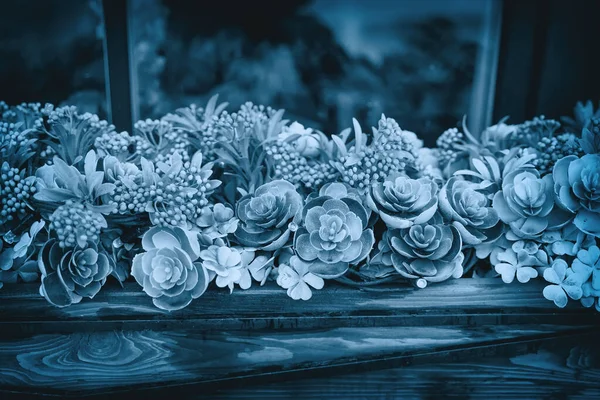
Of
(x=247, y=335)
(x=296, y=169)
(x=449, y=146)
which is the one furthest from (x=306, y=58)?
(x=247, y=335)

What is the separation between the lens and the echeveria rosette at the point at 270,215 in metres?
0.72

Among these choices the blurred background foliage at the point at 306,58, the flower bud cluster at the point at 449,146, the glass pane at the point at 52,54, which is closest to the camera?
the flower bud cluster at the point at 449,146

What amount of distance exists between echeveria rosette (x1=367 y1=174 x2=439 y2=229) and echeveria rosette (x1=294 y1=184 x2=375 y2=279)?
1.3 inches

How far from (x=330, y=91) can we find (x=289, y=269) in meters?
1.02

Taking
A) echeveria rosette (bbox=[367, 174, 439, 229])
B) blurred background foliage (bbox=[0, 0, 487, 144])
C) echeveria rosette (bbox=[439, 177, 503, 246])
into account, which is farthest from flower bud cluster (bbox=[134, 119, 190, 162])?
blurred background foliage (bbox=[0, 0, 487, 144])

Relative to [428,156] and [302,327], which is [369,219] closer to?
[302,327]

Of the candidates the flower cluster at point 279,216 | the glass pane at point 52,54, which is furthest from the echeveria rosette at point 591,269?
the glass pane at point 52,54

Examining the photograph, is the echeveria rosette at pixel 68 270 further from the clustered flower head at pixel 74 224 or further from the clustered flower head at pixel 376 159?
the clustered flower head at pixel 376 159

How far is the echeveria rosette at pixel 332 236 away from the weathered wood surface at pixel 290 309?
0.06 meters

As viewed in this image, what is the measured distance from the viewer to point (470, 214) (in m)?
0.75

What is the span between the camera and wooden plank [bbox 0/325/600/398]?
2.43 feet

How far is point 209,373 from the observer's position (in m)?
0.76

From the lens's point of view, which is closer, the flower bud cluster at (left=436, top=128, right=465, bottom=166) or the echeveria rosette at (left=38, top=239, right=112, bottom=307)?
the echeveria rosette at (left=38, top=239, right=112, bottom=307)

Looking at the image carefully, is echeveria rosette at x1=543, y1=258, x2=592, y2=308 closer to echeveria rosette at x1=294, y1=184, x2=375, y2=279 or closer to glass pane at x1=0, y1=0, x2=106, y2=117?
echeveria rosette at x1=294, y1=184, x2=375, y2=279
